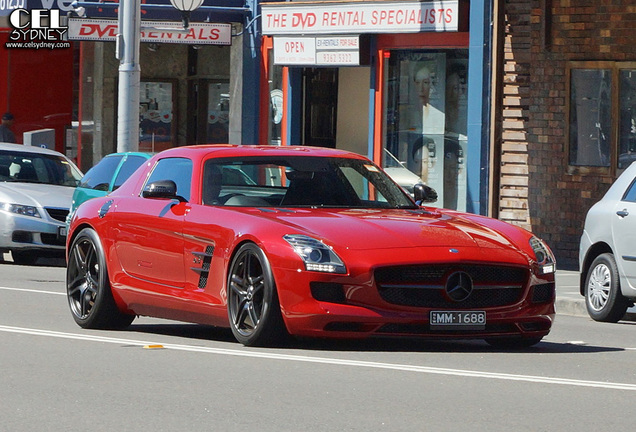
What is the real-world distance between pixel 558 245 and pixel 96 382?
531 inches

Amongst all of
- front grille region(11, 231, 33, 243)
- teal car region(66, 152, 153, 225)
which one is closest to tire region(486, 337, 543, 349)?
teal car region(66, 152, 153, 225)

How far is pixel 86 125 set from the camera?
31031 millimetres

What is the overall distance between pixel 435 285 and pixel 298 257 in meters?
0.89

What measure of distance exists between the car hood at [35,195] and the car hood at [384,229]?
9807mm

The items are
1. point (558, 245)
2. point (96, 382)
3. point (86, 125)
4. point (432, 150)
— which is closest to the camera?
point (96, 382)

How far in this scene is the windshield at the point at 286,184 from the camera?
1048 centimetres

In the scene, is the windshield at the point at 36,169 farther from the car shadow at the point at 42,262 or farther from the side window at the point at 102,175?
the side window at the point at 102,175

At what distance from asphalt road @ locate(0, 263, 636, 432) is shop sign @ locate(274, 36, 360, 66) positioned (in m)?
12.9

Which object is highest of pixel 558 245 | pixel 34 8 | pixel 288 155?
pixel 34 8

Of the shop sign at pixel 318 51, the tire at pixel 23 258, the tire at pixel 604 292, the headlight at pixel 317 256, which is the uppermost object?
the shop sign at pixel 318 51

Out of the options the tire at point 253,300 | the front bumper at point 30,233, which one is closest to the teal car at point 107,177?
the front bumper at point 30,233

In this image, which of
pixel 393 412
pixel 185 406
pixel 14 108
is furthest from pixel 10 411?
pixel 14 108

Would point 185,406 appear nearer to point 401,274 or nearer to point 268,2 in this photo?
point 401,274

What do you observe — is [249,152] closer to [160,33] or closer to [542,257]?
[542,257]
